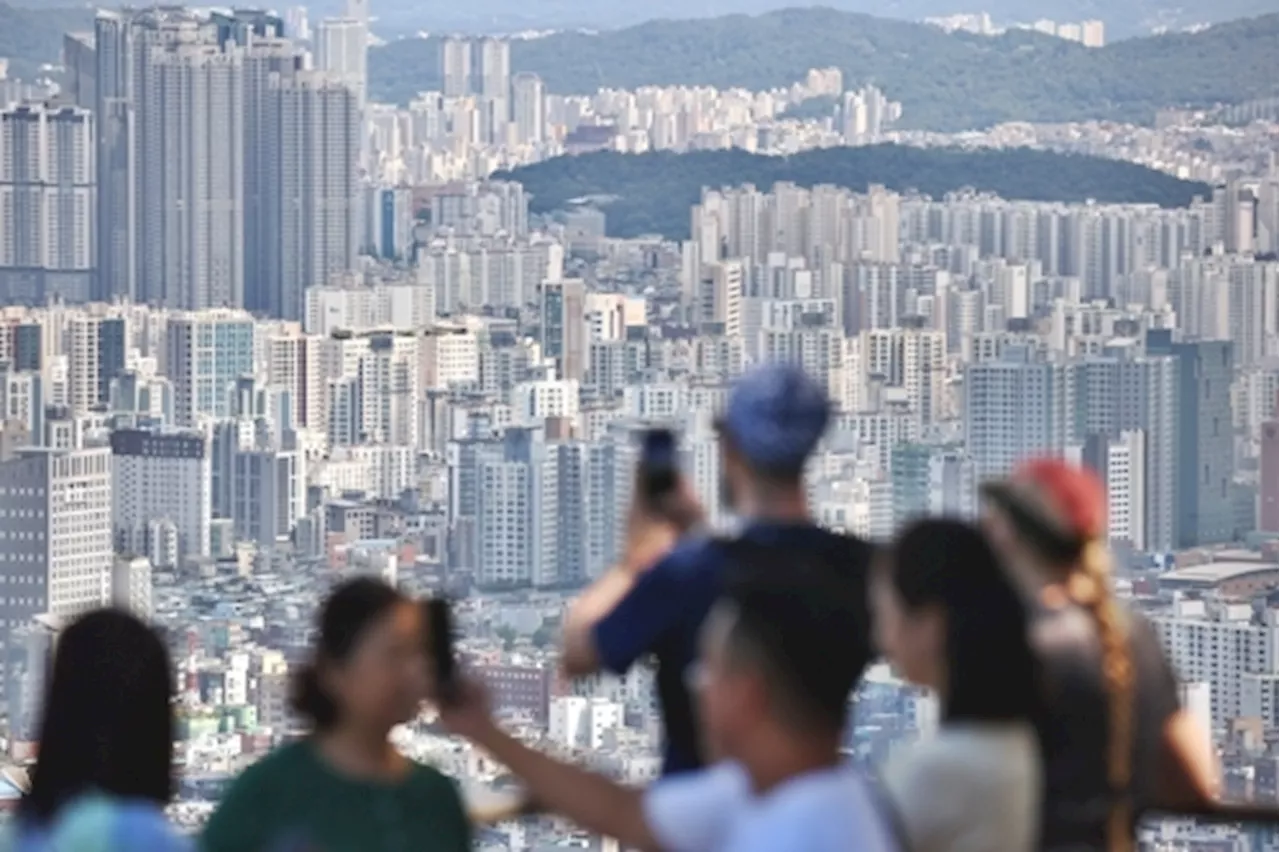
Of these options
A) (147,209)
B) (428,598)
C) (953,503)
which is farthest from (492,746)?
(147,209)

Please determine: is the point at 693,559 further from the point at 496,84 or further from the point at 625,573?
the point at 496,84

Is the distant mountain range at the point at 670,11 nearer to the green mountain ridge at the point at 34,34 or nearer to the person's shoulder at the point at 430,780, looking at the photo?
the green mountain ridge at the point at 34,34

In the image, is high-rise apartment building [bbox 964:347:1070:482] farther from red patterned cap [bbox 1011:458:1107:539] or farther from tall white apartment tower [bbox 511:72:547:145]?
red patterned cap [bbox 1011:458:1107:539]

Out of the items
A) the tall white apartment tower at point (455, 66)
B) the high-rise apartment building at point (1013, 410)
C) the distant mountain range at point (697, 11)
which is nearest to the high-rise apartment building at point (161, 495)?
the high-rise apartment building at point (1013, 410)

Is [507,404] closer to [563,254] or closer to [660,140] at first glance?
[563,254]

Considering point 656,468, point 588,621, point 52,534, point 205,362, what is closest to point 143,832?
point 588,621

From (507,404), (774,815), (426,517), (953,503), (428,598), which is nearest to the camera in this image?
(774,815)
